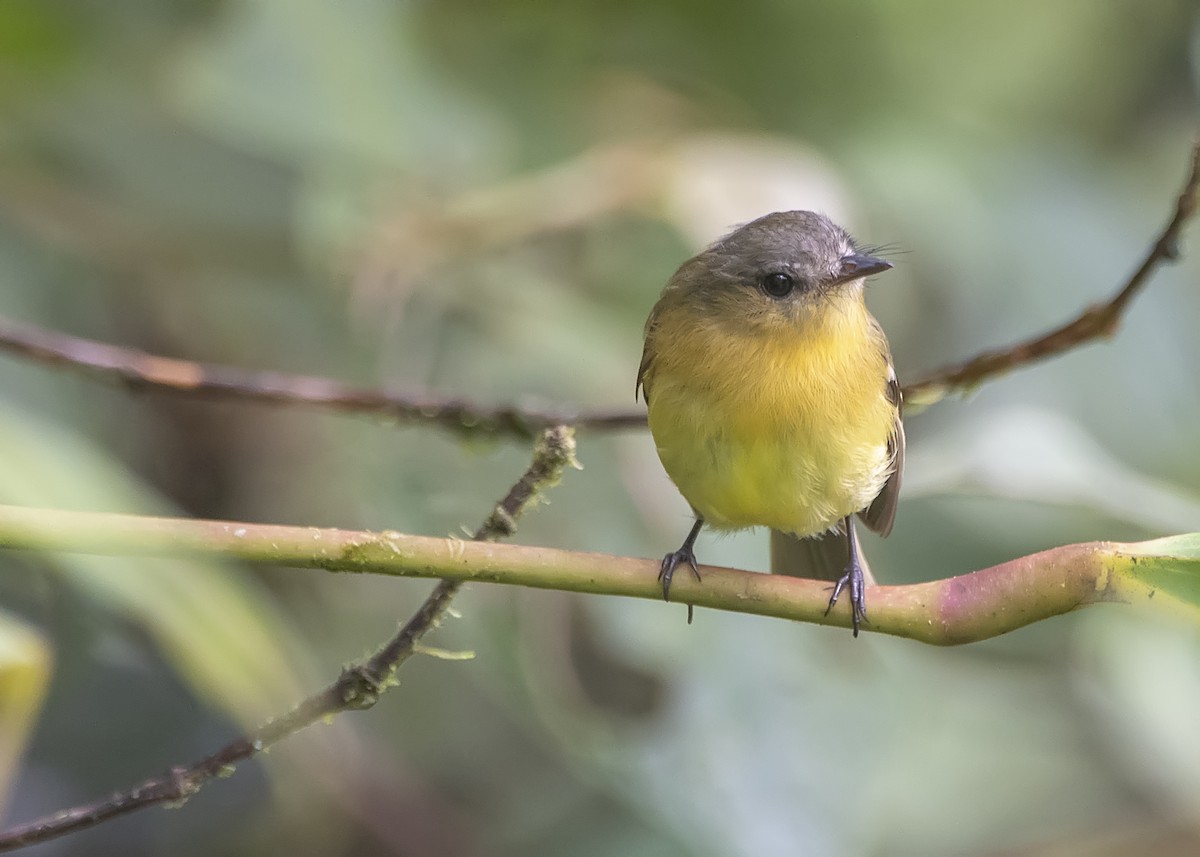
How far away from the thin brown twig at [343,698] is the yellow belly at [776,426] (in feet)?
2.99

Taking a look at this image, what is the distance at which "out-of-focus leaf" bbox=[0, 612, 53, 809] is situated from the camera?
1.70 m

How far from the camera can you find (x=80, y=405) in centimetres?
349

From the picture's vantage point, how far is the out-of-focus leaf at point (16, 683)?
66.8 inches

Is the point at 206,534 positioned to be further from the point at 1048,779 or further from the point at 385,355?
the point at 1048,779

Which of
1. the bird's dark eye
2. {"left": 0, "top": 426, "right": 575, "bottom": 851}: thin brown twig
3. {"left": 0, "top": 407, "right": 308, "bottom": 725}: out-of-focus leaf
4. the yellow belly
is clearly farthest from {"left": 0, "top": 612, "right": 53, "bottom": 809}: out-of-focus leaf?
the bird's dark eye

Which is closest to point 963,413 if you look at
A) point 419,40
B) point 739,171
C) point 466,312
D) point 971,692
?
point 971,692

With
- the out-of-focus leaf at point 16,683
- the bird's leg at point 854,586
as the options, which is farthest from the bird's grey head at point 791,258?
the out-of-focus leaf at point 16,683

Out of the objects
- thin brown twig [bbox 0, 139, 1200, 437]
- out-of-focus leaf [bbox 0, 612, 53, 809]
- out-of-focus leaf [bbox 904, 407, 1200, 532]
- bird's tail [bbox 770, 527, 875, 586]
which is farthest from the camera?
bird's tail [bbox 770, 527, 875, 586]

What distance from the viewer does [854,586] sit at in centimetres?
224

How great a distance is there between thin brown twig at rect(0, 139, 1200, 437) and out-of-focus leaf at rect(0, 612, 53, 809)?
0.90 metres

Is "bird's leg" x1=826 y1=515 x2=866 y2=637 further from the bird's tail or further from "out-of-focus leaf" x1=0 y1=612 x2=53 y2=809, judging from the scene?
A: "out-of-focus leaf" x1=0 y1=612 x2=53 y2=809

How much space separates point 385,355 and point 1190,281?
109 inches

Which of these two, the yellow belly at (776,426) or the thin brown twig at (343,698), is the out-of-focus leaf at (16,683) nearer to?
the thin brown twig at (343,698)

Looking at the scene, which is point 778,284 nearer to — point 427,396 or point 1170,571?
point 427,396
